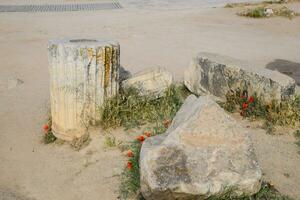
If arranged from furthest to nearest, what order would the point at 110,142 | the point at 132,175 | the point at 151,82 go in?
the point at 151,82, the point at 110,142, the point at 132,175

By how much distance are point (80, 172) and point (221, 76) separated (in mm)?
2311

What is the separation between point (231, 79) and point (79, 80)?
1.96 meters

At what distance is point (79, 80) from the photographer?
481 cm

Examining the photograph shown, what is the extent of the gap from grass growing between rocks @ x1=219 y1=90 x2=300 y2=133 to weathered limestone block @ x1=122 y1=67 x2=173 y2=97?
801 millimetres

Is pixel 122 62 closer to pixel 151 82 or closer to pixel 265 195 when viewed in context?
pixel 151 82

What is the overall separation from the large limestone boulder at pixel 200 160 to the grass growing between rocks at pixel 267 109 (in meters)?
1.53

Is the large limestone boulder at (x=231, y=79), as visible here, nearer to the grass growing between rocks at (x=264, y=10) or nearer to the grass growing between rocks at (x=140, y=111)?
the grass growing between rocks at (x=140, y=111)

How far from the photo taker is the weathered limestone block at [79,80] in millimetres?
4738

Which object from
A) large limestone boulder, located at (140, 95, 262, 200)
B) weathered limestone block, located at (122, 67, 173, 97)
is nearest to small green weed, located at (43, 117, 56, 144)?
weathered limestone block, located at (122, 67, 173, 97)

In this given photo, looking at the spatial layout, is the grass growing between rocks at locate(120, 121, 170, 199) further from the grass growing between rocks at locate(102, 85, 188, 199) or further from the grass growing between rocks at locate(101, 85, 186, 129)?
the grass growing between rocks at locate(101, 85, 186, 129)

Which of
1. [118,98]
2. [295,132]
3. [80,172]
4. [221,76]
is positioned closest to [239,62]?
[221,76]

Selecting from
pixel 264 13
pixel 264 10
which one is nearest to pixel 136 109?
pixel 264 13

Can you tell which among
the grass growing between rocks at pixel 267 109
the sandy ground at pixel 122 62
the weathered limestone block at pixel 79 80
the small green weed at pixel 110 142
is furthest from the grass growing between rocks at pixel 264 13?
the small green weed at pixel 110 142

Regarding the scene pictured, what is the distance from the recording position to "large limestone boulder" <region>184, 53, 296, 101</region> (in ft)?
16.9
